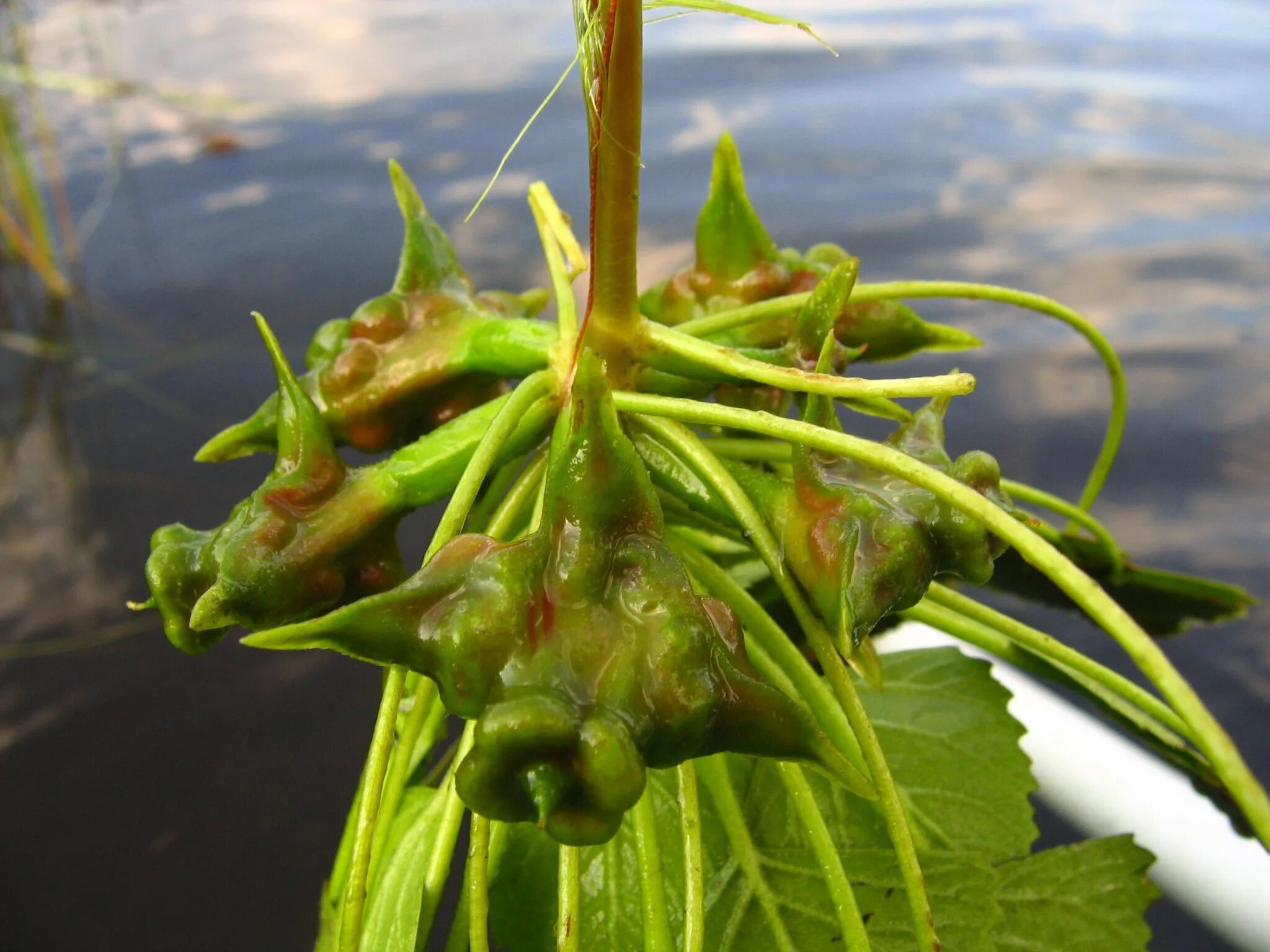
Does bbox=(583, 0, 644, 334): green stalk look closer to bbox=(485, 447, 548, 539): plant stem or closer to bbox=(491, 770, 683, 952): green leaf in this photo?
bbox=(485, 447, 548, 539): plant stem

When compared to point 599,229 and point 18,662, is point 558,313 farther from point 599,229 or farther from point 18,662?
point 18,662

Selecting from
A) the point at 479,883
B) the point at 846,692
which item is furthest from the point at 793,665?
the point at 479,883

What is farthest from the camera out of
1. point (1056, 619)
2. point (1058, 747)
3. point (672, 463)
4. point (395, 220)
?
point (395, 220)

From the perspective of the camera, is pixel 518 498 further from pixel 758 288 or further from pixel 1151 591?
pixel 1151 591

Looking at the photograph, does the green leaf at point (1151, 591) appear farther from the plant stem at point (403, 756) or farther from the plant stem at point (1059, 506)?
the plant stem at point (403, 756)

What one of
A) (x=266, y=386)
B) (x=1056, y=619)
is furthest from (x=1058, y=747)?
(x=266, y=386)

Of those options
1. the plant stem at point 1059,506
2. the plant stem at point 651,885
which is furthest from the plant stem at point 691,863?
the plant stem at point 1059,506
